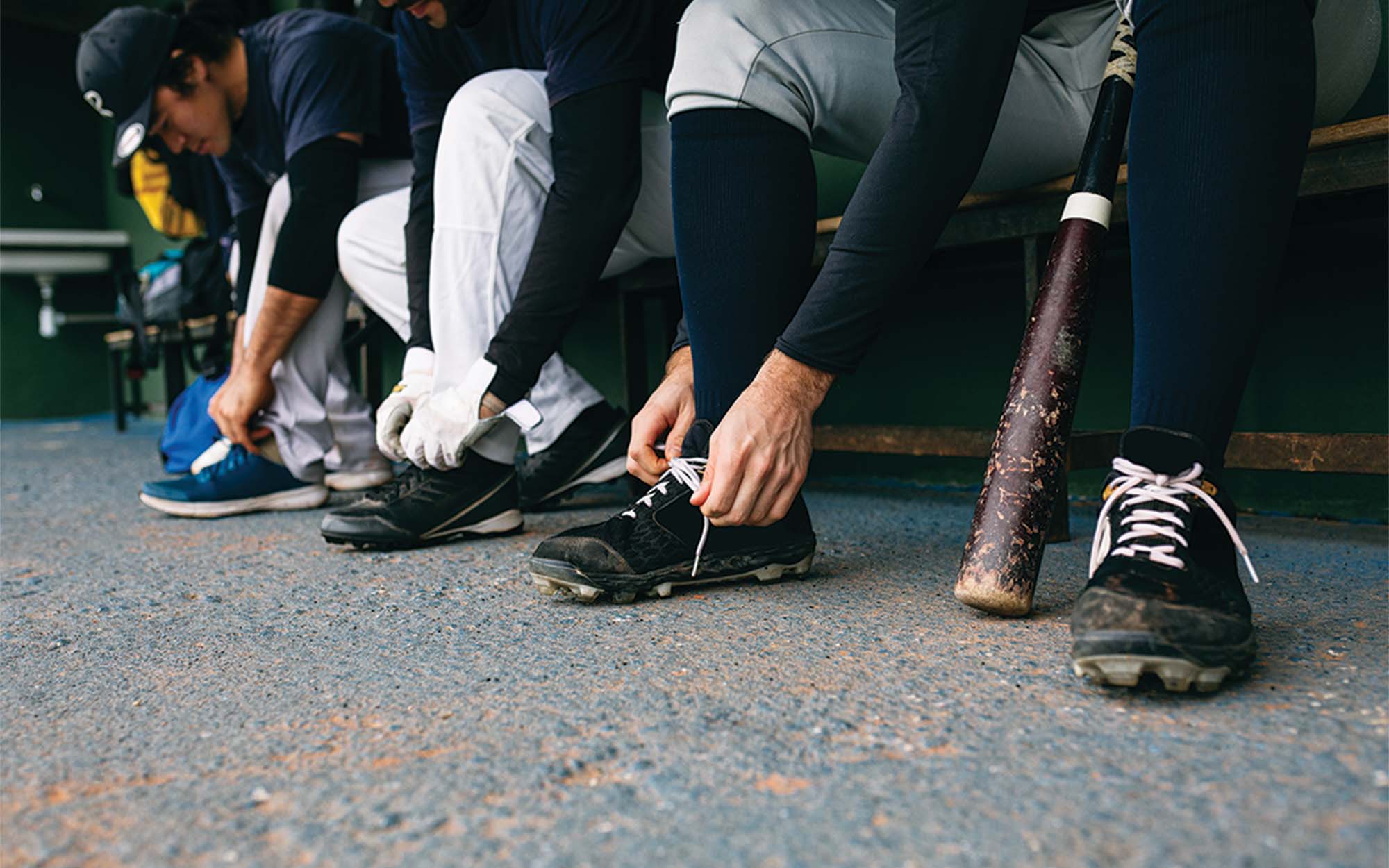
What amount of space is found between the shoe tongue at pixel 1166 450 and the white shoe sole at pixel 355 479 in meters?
1.50

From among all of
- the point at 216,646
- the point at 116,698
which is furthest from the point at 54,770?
the point at 216,646

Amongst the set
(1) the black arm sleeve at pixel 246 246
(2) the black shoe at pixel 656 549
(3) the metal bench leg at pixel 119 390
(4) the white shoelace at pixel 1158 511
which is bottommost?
(3) the metal bench leg at pixel 119 390

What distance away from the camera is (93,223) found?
19.7 feet

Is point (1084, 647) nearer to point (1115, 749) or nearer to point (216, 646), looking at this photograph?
point (1115, 749)

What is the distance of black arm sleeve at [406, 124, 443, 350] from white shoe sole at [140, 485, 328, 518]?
0.48 meters

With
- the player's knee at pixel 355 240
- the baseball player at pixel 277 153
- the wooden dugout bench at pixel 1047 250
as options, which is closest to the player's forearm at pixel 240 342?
the baseball player at pixel 277 153

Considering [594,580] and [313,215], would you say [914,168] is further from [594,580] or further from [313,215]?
[313,215]

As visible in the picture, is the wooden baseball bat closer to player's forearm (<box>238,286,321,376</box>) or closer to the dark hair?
player's forearm (<box>238,286,321,376</box>)

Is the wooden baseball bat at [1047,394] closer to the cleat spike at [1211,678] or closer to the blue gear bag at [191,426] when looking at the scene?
the cleat spike at [1211,678]

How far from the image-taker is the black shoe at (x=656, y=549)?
868mm

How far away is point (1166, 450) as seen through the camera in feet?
2.07

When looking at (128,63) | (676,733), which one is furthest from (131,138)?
(676,733)

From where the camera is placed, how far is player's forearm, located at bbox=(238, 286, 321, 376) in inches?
62.7

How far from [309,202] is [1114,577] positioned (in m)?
1.40
